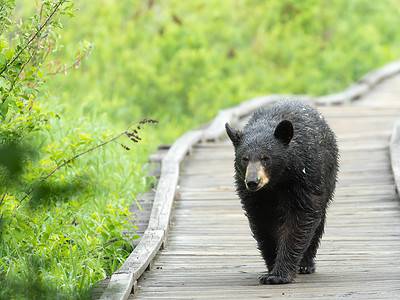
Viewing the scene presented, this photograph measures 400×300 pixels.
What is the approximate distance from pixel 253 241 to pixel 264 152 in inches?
70.4

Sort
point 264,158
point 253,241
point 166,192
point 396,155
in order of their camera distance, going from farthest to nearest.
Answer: point 396,155, point 166,192, point 253,241, point 264,158

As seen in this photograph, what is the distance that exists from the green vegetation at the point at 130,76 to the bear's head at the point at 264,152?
124 cm

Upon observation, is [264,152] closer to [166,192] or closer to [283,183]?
[283,183]

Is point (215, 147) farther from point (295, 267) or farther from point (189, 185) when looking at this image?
point (295, 267)

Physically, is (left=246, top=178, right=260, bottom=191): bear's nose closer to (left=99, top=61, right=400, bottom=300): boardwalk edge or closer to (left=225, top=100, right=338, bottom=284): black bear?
(left=225, top=100, right=338, bottom=284): black bear

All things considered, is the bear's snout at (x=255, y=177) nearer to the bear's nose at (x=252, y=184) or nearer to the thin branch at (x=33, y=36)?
the bear's nose at (x=252, y=184)

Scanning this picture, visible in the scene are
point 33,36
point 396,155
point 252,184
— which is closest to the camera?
point 252,184

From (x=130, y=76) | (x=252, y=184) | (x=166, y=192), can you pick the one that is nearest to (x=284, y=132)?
(x=252, y=184)

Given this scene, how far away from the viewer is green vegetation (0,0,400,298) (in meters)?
6.87

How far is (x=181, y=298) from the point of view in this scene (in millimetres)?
5637

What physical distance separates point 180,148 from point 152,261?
425 cm

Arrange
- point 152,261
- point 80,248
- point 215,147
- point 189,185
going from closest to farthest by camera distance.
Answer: point 152,261 < point 80,248 < point 189,185 < point 215,147

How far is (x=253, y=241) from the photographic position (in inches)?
291

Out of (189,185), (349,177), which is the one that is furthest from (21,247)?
(349,177)
